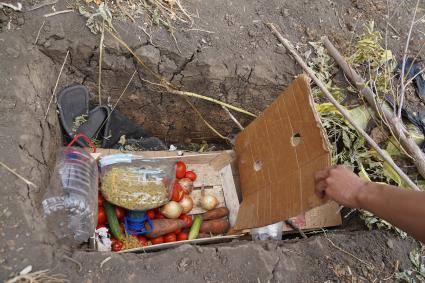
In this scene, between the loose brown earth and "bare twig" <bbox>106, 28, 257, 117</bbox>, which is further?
"bare twig" <bbox>106, 28, 257, 117</bbox>

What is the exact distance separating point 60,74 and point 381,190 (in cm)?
240

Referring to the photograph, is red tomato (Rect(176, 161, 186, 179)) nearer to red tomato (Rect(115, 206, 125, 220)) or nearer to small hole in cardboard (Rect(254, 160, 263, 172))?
red tomato (Rect(115, 206, 125, 220))

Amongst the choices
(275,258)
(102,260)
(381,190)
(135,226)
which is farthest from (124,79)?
(381,190)

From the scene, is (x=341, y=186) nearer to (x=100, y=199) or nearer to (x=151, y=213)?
(x=151, y=213)

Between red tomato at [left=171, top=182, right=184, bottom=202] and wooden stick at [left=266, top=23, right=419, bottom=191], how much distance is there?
4.54 ft

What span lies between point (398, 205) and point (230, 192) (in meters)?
1.79

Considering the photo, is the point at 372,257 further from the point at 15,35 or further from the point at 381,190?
the point at 15,35

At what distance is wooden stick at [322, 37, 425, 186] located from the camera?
3.27 meters

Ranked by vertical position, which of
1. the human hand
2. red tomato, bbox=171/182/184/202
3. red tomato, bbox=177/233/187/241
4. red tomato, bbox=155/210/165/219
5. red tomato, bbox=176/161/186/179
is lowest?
red tomato, bbox=177/233/187/241

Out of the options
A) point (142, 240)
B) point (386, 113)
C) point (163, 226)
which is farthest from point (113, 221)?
point (386, 113)

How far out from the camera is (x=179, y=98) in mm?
3547

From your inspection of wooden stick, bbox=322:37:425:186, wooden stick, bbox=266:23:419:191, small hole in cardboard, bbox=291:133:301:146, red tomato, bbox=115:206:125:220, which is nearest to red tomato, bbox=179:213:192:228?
red tomato, bbox=115:206:125:220

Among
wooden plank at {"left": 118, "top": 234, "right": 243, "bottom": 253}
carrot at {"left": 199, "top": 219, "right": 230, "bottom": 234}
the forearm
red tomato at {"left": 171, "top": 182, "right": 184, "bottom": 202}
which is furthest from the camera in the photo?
carrot at {"left": 199, "top": 219, "right": 230, "bottom": 234}

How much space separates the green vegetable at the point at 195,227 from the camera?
3.24 meters
